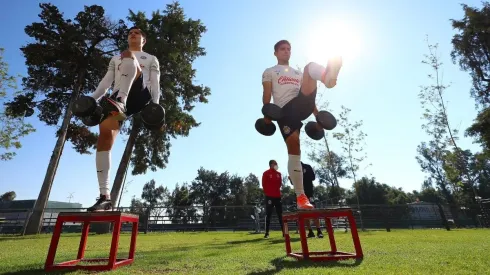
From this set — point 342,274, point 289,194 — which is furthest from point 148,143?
point 289,194

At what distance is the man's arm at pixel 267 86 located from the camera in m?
4.07

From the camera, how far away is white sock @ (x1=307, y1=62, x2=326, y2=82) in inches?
144

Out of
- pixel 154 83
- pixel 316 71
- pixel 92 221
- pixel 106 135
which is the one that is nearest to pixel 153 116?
pixel 106 135

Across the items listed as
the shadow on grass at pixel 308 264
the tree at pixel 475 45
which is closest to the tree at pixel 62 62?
the shadow on grass at pixel 308 264

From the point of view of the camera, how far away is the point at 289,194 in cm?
8338

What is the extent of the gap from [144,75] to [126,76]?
1.77 feet

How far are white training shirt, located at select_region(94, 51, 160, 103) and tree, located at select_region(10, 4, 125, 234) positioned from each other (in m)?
16.3

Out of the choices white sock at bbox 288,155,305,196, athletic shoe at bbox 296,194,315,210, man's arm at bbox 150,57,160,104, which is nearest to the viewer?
athletic shoe at bbox 296,194,315,210

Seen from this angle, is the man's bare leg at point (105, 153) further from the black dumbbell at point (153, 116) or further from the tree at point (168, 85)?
the tree at point (168, 85)

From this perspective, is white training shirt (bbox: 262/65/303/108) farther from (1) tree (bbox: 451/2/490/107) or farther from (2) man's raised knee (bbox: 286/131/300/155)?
(1) tree (bbox: 451/2/490/107)

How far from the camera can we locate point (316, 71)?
12.2 ft

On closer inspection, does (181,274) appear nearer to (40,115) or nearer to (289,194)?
(40,115)

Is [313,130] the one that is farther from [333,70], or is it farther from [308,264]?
[308,264]

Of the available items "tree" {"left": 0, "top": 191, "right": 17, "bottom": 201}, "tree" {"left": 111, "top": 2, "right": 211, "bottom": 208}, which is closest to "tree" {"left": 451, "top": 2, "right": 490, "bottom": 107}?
"tree" {"left": 111, "top": 2, "right": 211, "bottom": 208}
